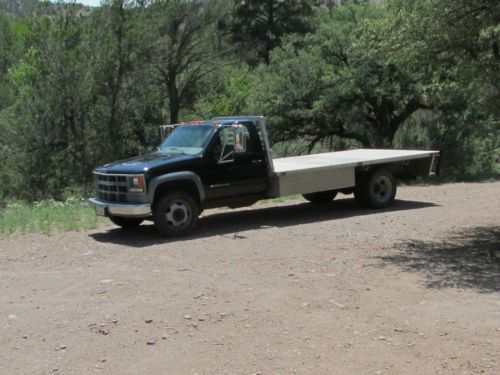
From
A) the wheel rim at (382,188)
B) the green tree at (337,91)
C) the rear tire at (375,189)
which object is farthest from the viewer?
the green tree at (337,91)

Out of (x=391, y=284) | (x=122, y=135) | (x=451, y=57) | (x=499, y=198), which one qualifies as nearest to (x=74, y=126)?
(x=122, y=135)

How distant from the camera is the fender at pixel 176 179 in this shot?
1088 centimetres

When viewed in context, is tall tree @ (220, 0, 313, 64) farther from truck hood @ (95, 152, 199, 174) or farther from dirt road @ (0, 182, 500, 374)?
dirt road @ (0, 182, 500, 374)

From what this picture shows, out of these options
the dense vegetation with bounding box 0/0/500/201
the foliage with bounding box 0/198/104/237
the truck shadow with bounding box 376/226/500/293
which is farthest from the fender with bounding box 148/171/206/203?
the dense vegetation with bounding box 0/0/500/201

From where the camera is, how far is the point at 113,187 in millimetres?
11297

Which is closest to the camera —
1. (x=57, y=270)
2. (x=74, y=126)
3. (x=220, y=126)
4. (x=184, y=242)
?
(x=57, y=270)

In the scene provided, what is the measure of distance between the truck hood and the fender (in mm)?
203

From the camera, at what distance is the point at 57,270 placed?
895 centimetres

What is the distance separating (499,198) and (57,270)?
10.1 m

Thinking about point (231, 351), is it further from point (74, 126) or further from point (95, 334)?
point (74, 126)

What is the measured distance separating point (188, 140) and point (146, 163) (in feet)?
4.06

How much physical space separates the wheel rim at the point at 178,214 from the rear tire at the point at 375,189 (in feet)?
13.4

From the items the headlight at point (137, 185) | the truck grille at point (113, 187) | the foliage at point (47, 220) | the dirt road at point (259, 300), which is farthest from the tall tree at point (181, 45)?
the dirt road at point (259, 300)

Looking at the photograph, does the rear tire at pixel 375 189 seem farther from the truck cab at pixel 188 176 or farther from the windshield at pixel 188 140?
the windshield at pixel 188 140
